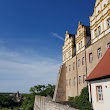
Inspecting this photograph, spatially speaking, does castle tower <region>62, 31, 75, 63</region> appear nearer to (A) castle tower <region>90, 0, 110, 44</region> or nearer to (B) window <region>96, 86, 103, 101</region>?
(A) castle tower <region>90, 0, 110, 44</region>

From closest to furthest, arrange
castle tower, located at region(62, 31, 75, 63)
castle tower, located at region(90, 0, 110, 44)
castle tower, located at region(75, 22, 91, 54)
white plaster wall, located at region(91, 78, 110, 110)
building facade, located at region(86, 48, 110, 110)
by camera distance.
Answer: white plaster wall, located at region(91, 78, 110, 110) → building facade, located at region(86, 48, 110, 110) → castle tower, located at region(90, 0, 110, 44) → castle tower, located at region(75, 22, 91, 54) → castle tower, located at region(62, 31, 75, 63)

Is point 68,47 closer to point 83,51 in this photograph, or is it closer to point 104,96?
point 83,51

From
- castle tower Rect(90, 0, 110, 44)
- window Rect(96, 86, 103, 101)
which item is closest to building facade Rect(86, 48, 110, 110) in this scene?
window Rect(96, 86, 103, 101)

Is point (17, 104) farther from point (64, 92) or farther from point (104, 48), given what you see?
point (104, 48)

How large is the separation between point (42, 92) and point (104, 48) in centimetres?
3746

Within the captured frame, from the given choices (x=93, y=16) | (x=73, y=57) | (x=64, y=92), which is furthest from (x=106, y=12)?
(x=64, y=92)

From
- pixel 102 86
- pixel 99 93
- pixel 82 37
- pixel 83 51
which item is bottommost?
pixel 99 93

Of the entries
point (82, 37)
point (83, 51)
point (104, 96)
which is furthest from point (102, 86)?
point (82, 37)

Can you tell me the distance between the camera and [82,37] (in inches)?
1243

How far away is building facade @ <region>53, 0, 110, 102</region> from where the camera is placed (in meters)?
24.5

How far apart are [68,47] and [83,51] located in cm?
947

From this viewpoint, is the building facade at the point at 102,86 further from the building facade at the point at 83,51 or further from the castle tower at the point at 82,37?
the castle tower at the point at 82,37

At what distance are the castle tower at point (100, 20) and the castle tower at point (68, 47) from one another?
1031 centimetres

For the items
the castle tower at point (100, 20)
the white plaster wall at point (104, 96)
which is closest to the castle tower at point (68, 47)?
the castle tower at point (100, 20)
